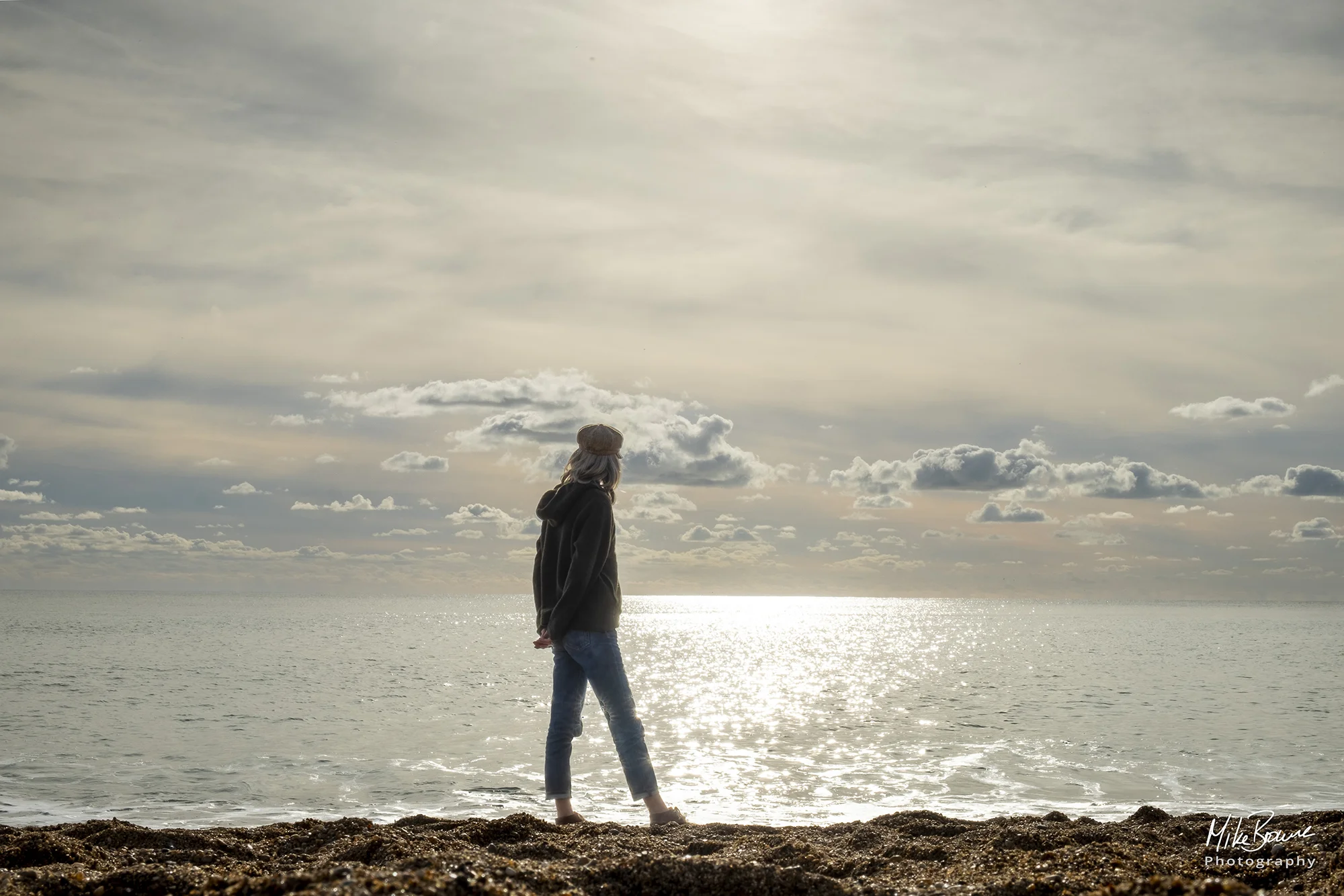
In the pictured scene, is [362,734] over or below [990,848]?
below

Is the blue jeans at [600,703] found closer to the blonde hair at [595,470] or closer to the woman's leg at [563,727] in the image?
the woman's leg at [563,727]

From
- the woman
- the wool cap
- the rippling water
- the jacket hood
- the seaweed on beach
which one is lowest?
the rippling water

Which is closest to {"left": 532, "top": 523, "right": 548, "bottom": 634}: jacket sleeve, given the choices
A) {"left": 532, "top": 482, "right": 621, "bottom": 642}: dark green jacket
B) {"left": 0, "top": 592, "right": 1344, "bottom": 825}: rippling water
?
{"left": 532, "top": 482, "right": 621, "bottom": 642}: dark green jacket

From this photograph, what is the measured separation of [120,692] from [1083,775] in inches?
852

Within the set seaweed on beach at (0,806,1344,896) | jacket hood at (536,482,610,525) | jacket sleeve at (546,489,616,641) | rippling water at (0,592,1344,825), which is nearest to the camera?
seaweed on beach at (0,806,1344,896)

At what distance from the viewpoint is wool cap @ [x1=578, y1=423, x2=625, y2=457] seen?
6.88 meters

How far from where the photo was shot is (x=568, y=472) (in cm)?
688

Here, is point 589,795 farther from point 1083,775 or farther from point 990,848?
point 1083,775

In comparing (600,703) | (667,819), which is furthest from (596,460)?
(667,819)

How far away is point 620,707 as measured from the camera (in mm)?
6625

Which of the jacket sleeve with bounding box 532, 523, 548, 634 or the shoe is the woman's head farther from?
the shoe

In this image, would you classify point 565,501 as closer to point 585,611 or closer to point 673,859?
point 585,611

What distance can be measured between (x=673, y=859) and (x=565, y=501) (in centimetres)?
278

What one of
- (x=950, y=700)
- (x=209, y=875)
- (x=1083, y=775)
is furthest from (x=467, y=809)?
(x=950, y=700)
